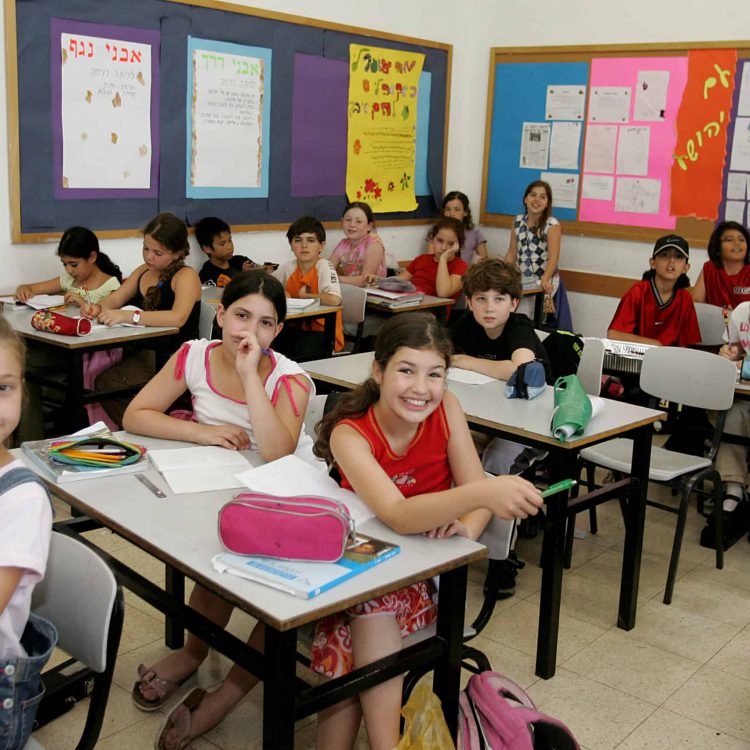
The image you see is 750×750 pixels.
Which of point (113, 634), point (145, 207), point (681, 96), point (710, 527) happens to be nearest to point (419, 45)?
point (681, 96)

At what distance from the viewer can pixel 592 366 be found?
3457 millimetres

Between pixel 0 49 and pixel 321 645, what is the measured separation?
11.2ft

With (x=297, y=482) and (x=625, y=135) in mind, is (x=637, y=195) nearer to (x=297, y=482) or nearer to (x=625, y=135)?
(x=625, y=135)

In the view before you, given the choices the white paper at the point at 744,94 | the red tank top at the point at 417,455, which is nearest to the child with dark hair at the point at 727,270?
the white paper at the point at 744,94

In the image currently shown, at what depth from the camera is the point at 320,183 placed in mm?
5758

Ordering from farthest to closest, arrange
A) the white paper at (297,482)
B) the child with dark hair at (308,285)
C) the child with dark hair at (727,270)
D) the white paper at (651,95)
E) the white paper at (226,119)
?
the white paper at (651,95)
the white paper at (226,119)
the child with dark hair at (727,270)
the child with dark hair at (308,285)
the white paper at (297,482)

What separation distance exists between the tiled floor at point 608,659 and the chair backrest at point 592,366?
61cm

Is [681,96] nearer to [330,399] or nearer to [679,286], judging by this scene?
[679,286]

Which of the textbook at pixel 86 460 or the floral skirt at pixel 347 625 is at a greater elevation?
the textbook at pixel 86 460

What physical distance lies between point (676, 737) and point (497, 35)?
5.24m

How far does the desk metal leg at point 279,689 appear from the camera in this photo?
59.4 inches

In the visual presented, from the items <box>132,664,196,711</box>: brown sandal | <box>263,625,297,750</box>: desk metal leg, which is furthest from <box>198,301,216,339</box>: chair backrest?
<box>263,625,297,750</box>: desk metal leg

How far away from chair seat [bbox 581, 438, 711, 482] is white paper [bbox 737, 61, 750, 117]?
295 cm

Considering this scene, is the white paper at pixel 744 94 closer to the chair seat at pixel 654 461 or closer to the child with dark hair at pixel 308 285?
the child with dark hair at pixel 308 285
